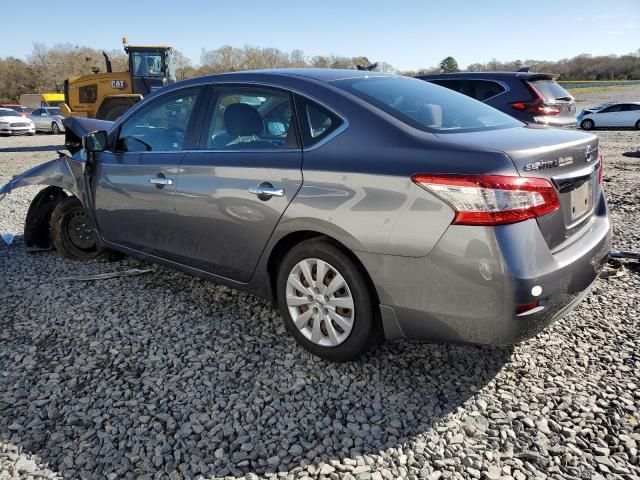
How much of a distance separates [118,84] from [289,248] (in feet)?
53.2

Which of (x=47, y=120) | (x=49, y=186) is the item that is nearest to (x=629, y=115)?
(x=49, y=186)

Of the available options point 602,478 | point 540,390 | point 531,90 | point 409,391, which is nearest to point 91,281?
point 409,391

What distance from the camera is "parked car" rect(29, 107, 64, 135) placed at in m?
26.7

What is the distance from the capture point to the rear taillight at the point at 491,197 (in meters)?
2.25

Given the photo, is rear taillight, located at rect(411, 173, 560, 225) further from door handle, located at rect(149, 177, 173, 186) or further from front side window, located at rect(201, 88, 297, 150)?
door handle, located at rect(149, 177, 173, 186)

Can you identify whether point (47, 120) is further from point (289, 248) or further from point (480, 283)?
point (480, 283)

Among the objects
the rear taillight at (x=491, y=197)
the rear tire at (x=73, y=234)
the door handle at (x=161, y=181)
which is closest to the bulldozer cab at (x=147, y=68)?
the rear tire at (x=73, y=234)

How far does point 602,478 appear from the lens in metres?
2.11

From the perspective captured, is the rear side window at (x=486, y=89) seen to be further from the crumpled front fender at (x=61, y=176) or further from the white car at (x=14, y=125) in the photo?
the white car at (x=14, y=125)

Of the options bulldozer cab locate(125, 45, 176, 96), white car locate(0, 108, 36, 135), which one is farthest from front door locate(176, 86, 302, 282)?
white car locate(0, 108, 36, 135)

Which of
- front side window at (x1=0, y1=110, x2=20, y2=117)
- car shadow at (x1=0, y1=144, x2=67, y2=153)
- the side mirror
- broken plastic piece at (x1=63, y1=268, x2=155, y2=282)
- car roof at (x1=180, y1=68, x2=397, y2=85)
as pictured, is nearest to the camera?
car roof at (x1=180, y1=68, x2=397, y2=85)

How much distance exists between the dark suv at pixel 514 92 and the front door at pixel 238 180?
5.41 metres

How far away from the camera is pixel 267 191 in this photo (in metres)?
2.99

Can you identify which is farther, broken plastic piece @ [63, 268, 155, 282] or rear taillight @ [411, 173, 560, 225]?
broken plastic piece @ [63, 268, 155, 282]
